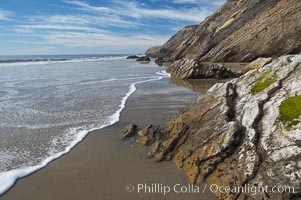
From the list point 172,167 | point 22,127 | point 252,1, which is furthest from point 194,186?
point 252,1

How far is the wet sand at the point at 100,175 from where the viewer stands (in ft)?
17.8

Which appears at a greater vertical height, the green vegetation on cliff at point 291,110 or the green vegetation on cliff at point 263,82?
the green vegetation on cliff at point 263,82

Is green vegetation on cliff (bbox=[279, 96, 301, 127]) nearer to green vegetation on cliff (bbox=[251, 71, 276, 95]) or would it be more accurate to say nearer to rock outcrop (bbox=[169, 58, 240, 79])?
green vegetation on cliff (bbox=[251, 71, 276, 95])

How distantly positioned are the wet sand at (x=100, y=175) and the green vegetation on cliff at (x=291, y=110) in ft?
6.88

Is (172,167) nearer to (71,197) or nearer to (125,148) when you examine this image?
(125,148)

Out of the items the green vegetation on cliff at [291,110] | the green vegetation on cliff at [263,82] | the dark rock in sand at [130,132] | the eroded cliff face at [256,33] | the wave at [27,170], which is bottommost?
the wave at [27,170]

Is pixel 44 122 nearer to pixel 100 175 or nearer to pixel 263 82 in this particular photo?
pixel 100 175

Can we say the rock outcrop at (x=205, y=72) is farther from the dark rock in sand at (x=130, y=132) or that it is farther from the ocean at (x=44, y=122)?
the dark rock in sand at (x=130, y=132)

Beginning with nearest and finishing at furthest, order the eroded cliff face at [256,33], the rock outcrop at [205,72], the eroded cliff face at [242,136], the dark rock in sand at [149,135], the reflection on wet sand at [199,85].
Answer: the eroded cliff face at [242,136], the dark rock in sand at [149,135], the reflection on wet sand at [199,85], the rock outcrop at [205,72], the eroded cliff face at [256,33]

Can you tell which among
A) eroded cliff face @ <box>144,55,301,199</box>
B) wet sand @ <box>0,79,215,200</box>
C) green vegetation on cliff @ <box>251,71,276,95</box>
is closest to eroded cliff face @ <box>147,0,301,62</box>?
eroded cliff face @ <box>144,55,301,199</box>

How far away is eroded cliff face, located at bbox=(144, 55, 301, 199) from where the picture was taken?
189 inches

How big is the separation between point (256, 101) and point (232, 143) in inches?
52.7

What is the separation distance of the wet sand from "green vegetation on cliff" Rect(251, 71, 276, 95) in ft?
9.36

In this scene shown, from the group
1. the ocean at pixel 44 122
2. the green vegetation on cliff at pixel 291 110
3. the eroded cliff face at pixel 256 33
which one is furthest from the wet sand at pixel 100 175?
the eroded cliff face at pixel 256 33
